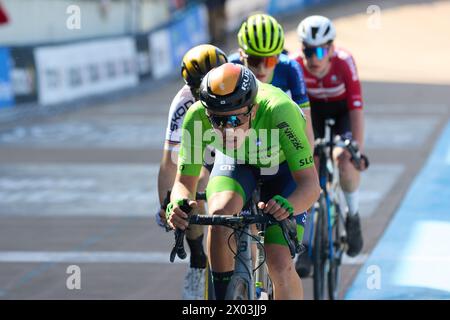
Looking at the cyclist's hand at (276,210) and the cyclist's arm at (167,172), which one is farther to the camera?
the cyclist's arm at (167,172)

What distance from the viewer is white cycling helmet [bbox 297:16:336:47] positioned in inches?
305

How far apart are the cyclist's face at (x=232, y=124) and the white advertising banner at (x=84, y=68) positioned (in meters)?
13.6

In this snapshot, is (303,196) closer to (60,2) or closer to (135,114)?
(135,114)

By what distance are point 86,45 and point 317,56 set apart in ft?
41.8

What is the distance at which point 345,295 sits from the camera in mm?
7742

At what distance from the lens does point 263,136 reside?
541cm

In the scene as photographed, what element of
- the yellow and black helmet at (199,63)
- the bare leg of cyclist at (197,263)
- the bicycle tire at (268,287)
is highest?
the yellow and black helmet at (199,63)

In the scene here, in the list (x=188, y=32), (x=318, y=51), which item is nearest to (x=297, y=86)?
(x=318, y=51)

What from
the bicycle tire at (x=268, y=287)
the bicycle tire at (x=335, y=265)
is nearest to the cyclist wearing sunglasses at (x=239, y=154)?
the bicycle tire at (x=268, y=287)

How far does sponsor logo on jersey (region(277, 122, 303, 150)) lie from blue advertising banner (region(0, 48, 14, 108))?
1296 cm

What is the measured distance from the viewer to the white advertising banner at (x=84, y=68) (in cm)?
1877

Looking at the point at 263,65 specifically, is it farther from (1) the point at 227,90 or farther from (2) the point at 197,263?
(1) the point at 227,90

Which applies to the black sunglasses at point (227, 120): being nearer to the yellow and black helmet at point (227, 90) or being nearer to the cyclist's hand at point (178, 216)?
the yellow and black helmet at point (227, 90)
